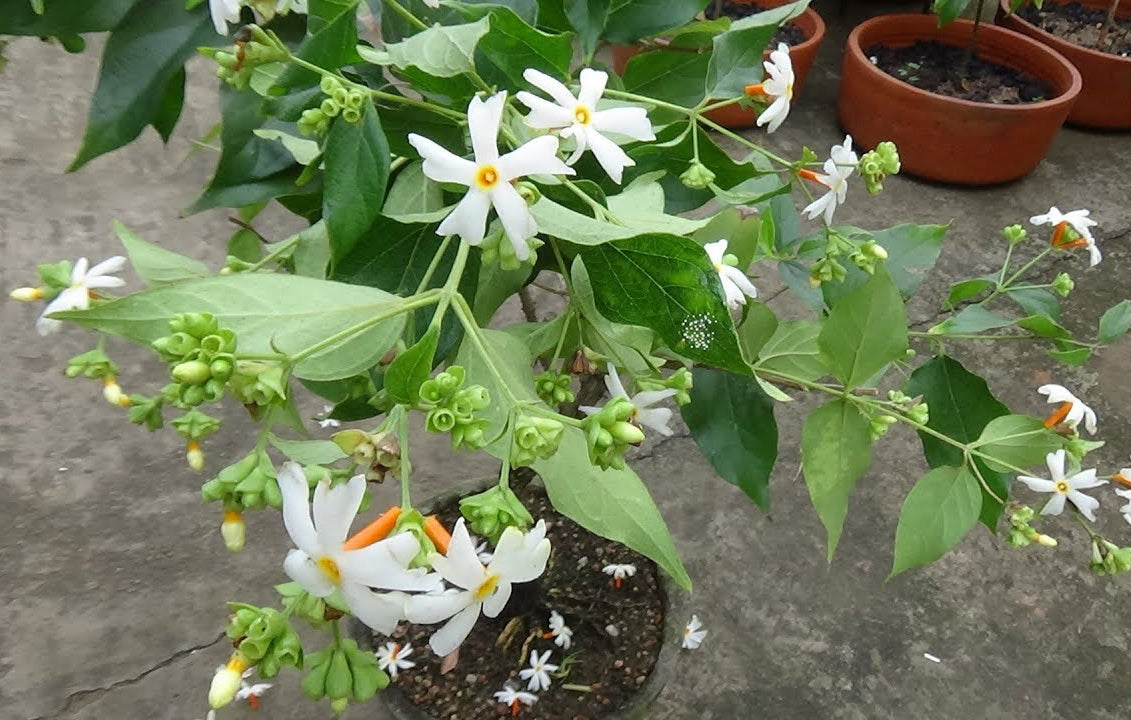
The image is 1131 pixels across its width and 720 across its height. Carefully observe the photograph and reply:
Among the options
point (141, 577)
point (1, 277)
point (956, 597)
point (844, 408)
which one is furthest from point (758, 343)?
point (1, 277)

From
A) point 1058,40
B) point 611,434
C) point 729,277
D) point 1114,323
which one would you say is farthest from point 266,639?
point 1058,40

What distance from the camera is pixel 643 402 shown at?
48cm

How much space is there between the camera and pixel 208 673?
97cm

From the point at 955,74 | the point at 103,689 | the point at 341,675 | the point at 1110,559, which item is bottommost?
the point at 103,689

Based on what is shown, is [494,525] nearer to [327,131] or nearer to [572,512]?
[572,512]

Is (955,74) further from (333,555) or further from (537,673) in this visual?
(333,555)

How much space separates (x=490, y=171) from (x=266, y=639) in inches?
7.7

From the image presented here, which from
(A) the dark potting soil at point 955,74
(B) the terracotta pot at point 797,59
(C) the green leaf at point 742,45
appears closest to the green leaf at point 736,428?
(C) the green leaf at point 742,45

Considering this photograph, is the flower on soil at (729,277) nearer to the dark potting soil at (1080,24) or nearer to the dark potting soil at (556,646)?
the dark potting soil at (556,646)

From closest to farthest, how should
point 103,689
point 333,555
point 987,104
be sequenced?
1. point 333,555
2. point 103,689
3. point 987,104

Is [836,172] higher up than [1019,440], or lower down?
higher up

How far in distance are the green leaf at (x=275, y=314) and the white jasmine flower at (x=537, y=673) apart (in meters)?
0.53

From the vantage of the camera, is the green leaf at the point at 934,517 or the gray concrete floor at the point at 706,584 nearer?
the green leaf at the point at 934,517

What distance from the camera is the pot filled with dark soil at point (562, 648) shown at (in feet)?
2.63
